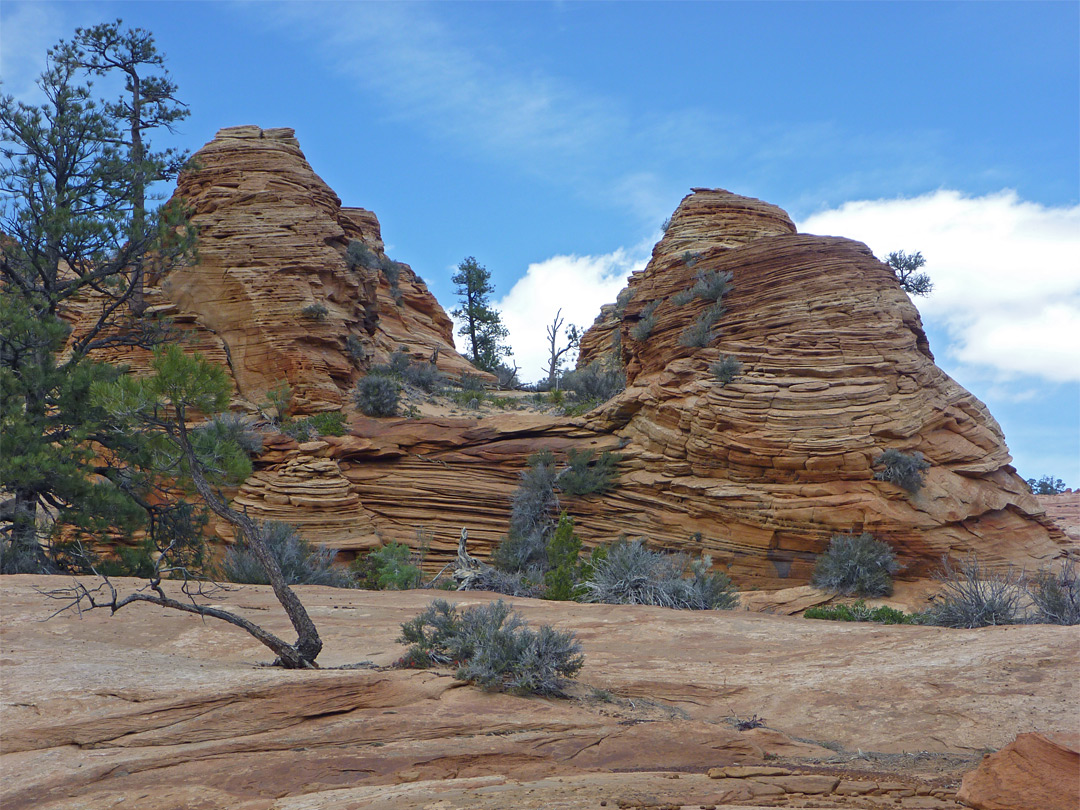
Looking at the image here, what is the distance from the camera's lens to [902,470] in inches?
612

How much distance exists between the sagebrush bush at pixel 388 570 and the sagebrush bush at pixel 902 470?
928 centimetres

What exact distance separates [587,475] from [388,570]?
547cm

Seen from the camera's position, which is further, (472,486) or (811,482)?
(472,486)

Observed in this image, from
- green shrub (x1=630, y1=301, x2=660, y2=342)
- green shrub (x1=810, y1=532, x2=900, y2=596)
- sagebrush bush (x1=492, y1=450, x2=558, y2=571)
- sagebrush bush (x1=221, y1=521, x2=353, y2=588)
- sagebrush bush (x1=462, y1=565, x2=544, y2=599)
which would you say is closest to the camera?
sagebrush bush (x1=221, y1=521, x2=353, y2=588)

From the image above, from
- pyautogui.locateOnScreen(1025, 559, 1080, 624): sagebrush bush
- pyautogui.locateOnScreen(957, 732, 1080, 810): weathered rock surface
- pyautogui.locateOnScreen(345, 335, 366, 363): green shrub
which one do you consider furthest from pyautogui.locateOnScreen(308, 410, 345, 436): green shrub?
pyautogui.locateOnScreen(957, 732, 1080, 810): weathered rock surface

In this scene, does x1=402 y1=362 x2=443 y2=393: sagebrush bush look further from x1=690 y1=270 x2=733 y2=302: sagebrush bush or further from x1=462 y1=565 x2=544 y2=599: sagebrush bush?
x1=462 y1=565 x2=544 y2=599: sagebrush bush

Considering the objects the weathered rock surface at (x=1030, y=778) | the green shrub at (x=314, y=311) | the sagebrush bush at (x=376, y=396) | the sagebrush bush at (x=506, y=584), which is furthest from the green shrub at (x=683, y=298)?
the weathered rock surface at (x=1030, y=778)

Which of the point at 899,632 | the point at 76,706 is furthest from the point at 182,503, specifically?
the point at 899,632

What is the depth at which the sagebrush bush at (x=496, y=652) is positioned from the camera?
568 cm

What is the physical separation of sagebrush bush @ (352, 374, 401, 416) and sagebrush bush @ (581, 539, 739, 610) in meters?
10.1

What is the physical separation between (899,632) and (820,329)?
424 inches

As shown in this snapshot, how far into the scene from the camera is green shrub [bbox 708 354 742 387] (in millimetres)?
17500

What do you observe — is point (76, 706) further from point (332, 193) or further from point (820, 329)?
point (332, 193)

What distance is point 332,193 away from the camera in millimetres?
24609
